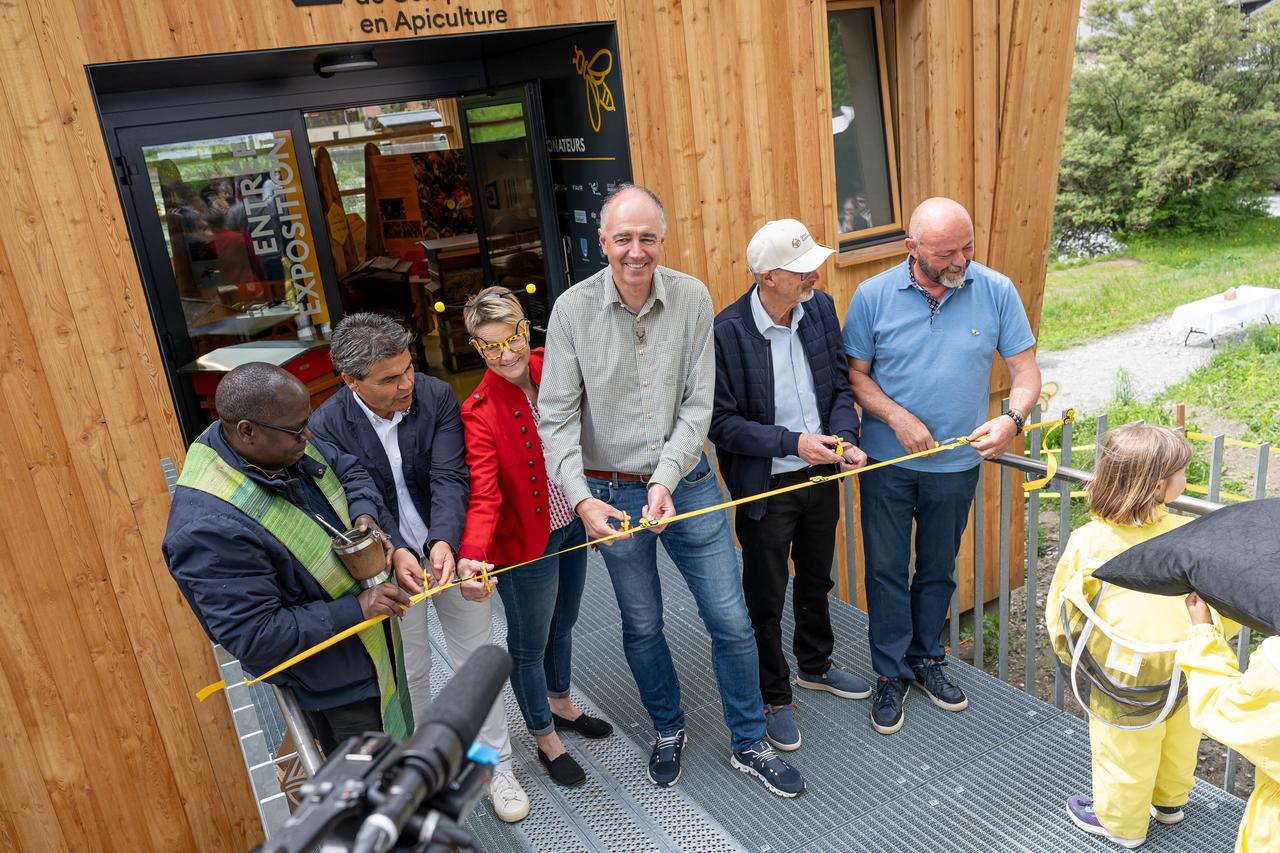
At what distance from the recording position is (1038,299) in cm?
739

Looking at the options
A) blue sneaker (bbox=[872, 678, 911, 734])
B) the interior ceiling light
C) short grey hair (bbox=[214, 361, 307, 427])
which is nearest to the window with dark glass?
the interior ceiling light

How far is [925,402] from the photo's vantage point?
3588 mm

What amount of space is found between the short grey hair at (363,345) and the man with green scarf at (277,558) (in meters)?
0.34

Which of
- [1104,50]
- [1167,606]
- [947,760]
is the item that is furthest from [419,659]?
[1104,50]

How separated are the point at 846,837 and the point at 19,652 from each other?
3.61 m

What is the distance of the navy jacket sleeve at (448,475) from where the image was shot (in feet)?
10.2

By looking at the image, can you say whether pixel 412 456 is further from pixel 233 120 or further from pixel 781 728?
pixel 233 120

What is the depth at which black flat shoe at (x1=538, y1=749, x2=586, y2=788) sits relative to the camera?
11.5 ft

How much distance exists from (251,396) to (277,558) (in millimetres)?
435

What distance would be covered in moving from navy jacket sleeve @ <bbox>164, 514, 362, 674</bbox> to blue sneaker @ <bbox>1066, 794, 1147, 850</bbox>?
2.53 meters

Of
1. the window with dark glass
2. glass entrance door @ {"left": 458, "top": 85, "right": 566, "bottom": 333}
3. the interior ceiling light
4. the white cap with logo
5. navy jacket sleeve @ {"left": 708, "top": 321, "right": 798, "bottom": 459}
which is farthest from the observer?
the window with dark glass

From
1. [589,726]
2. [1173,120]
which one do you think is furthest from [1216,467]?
[1173,120]

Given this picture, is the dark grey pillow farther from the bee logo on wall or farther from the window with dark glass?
the window with dark glass

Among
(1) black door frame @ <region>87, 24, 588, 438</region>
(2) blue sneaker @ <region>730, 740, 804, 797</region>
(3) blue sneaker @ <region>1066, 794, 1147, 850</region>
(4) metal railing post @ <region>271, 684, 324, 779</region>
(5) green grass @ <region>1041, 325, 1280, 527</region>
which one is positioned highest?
(1) black door frame @ <region>87, 24, 588, 438</region>
